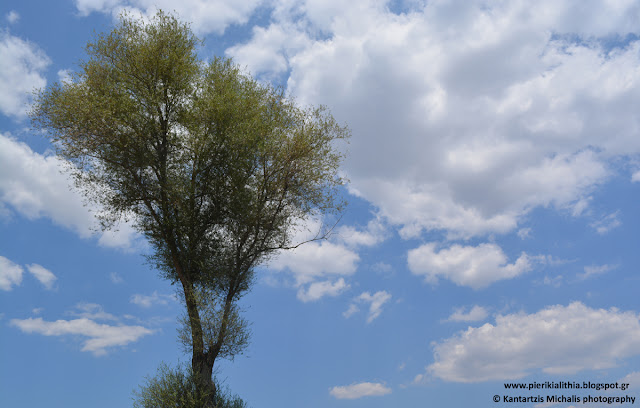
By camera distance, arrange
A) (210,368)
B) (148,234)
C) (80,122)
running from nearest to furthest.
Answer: (210,368)
(80,122)
(148,234)

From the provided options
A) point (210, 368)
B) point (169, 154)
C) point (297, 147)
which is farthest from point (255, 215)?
point (210, 368)

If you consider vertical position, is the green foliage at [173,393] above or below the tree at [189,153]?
below

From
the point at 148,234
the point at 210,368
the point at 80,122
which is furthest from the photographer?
the point at 148,234

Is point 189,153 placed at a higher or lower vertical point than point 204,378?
higher

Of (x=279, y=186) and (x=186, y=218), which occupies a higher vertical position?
(x=279, y=186)

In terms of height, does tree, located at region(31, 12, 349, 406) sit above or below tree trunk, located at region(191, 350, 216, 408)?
above

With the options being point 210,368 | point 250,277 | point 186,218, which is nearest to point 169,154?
point 186,218

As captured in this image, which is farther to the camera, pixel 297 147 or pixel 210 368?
pixel 297 147

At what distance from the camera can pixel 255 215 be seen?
2220 centimetres

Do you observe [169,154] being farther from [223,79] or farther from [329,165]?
[329,165]

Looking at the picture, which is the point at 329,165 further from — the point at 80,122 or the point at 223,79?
the point at 80,122

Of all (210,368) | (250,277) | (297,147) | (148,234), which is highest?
(297,147)

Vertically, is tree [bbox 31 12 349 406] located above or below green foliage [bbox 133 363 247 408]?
above

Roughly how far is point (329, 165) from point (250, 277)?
23.3 feet
